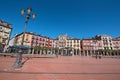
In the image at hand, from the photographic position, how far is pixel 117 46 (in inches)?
2687

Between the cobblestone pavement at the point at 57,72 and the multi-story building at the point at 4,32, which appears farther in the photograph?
the multi-story building at the point at 4,32

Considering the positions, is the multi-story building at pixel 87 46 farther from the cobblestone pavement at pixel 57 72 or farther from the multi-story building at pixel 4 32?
the cobblestone pavement at pixel 57 72

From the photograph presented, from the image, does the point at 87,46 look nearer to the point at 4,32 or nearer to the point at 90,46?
the point at 90,46

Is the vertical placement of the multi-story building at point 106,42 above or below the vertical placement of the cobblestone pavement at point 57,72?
above

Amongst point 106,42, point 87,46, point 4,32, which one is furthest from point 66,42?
point 4,32

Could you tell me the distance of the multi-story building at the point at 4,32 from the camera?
149 ft

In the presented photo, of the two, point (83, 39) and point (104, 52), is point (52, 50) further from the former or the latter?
Answer: point (104, 52)

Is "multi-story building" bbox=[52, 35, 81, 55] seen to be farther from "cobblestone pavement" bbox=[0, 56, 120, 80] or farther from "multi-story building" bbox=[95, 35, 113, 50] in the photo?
"cobblestone pavement" bbox=[0, 56, 120, 80]

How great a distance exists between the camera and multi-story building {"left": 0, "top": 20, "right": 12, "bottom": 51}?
149ft

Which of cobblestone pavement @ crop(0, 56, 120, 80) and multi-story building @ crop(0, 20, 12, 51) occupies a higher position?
multi-story building @ crop(0, 20, 12, 51)

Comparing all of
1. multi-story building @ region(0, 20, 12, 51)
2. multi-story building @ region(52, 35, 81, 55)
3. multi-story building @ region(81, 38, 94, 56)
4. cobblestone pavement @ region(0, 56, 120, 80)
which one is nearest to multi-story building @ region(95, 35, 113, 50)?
multi-story building @ region(81, 38, 94, 56)

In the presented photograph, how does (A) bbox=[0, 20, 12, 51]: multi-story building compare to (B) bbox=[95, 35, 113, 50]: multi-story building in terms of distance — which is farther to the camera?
(B) bbox=[95, 35, 113, 50]: multi-story building

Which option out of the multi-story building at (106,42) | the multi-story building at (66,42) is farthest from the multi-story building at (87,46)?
the multi-story building at (106,42)

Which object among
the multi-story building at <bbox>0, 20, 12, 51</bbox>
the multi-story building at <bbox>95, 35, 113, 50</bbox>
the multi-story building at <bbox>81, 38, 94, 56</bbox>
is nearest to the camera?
the multi-story building at <bbox>0, 20, 12, 51</bbox>
